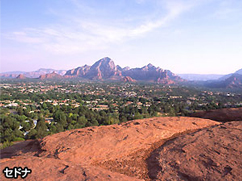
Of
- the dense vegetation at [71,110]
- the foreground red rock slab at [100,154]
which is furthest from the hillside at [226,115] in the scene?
the dense vegetation at [71,110]

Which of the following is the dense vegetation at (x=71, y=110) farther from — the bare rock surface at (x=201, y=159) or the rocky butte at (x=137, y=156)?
the bare rock surface at (x=201, y=159)

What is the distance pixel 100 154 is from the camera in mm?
6574

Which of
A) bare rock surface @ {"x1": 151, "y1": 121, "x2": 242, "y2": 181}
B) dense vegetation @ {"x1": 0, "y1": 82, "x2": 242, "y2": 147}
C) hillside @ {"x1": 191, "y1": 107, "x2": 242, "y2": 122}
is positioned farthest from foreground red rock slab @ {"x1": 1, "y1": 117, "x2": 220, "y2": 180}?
dense vegetation @ {"x1": 0, "y1": 82, "x2": 242, "y2": 147}

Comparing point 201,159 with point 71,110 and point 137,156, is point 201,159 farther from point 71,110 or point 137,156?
point 71,110

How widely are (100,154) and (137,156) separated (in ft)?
5.53

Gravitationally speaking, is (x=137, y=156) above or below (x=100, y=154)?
below

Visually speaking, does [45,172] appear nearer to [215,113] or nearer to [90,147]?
[90,147]

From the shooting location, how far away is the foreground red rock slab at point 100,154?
4.58 m

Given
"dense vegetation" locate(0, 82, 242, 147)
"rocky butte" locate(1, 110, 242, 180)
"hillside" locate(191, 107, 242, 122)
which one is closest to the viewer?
"rocky butte" locate(1, 110, 242, 180)

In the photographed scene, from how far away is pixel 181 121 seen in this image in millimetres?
10625

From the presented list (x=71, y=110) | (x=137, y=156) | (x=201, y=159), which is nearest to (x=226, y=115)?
(x=201, y=159)

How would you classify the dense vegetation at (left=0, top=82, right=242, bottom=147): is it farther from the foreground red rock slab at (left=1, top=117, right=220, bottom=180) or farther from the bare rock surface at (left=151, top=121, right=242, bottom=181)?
the bare rock surface at (left=151, top=121, right=242, bottom=181)

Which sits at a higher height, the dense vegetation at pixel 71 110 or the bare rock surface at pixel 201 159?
the bare rock surface at pixel 201 159

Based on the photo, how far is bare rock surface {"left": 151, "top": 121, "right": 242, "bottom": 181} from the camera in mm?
4828
